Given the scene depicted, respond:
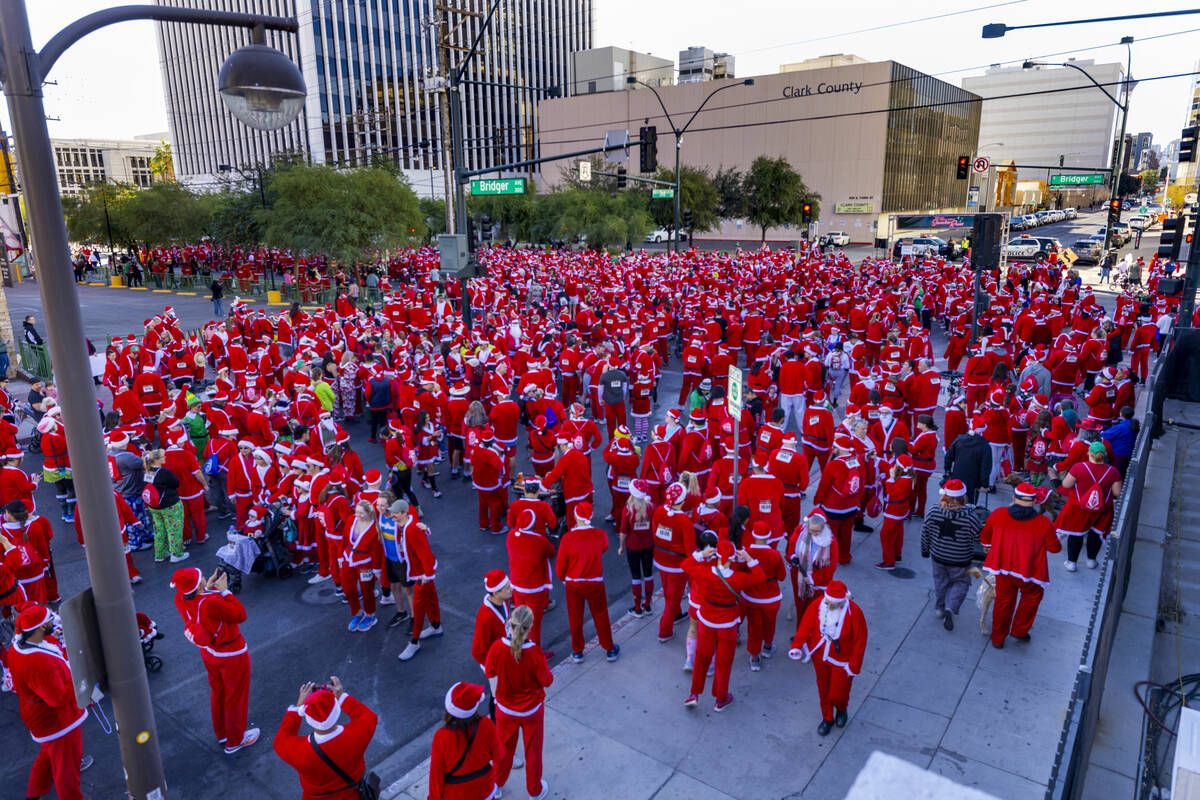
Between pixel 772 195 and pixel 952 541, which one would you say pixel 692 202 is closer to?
pixel 772 195

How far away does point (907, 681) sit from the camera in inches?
263

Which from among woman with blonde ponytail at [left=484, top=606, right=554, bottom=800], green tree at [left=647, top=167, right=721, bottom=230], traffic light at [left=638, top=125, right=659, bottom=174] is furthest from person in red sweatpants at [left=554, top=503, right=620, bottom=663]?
green tree at [left=647, top=167, right=721, bottom=230]

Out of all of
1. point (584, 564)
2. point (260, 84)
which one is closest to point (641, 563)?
point (584, 564)

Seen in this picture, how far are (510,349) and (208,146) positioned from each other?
9122 centimetres

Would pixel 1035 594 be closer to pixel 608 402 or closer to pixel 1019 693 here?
pixel 1019 693

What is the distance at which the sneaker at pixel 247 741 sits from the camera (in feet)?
19.7

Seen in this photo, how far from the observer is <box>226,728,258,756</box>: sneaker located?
6.01 meters

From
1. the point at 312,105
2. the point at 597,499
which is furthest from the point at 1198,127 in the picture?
the point at 312,105

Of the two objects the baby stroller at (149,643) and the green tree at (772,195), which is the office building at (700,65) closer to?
the green tree at (772,195)

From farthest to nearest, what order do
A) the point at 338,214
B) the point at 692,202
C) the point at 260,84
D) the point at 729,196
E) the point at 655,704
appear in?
the point at 729,196 → the point at 692,202 → the point at 338,214 → the point at 655,704 → the point at 260,84

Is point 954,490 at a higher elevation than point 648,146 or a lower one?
lower

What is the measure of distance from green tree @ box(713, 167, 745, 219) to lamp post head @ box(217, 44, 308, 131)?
5268 centimetres

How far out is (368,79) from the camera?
77.5 m

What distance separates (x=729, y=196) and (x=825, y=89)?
20170 mm
